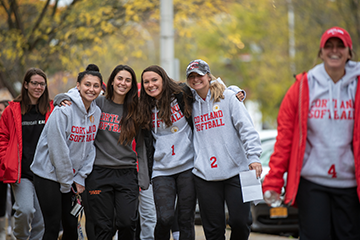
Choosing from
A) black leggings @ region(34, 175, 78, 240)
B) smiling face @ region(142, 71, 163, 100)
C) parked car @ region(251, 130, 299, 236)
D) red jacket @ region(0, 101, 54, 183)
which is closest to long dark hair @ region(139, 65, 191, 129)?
smiling face @ region(142, 71, 163, 100)

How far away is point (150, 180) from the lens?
496cm

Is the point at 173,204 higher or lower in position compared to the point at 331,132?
lower

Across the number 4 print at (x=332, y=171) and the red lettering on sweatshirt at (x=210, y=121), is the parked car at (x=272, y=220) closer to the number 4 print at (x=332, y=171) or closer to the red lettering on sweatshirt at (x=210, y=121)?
the red lettering on sweatshirt at (x=210, y=121)

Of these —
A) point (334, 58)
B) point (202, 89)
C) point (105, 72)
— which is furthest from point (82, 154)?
point (105, 72)

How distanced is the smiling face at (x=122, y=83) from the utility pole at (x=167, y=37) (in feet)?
12.1

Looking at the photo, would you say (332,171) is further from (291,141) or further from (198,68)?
(198,68)

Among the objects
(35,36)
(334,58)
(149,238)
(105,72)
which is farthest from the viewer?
(105,72)

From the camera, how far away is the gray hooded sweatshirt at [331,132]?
3.27 metres

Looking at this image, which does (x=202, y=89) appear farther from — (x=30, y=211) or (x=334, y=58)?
(x=30, y=211)

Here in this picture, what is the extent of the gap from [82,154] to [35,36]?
689 centimetres

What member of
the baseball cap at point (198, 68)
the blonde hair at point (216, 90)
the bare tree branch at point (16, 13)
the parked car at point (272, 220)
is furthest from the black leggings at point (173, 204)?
the bare tree branch at point (16, 13)

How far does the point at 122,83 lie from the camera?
194 inches

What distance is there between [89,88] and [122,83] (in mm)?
366

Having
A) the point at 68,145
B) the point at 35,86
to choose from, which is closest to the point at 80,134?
the point at 68,145
